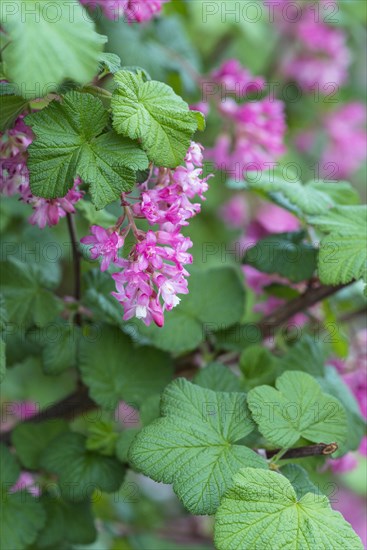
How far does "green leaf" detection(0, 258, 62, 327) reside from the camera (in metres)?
1.16

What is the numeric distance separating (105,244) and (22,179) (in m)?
0.14

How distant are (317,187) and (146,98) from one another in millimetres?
468

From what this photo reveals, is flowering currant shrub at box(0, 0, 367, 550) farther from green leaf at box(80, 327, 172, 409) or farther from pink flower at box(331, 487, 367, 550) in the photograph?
pink flower at box(331, 487, 367, 550)

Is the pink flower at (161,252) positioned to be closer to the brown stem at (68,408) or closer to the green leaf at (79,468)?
the green leaf at (79,468)

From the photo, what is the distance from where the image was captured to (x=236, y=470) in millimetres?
839

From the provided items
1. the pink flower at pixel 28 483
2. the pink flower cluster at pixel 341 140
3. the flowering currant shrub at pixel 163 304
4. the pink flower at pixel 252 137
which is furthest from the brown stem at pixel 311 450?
the pink flower cluster at pixel 341 140

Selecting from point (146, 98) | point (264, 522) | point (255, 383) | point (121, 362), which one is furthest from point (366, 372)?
point (146, 98)

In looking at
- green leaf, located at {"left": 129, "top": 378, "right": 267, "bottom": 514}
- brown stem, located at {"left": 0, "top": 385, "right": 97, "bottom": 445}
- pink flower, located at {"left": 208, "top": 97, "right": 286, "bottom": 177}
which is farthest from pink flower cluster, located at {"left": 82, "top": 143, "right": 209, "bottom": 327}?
pink flower, located at {"left": 208, "top": 97, "right": 286, "bottom": 177}

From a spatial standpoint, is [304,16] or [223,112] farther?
[304,16]

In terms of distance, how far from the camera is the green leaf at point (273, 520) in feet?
2.50

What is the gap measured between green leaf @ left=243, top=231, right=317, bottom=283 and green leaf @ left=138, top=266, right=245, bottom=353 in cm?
8

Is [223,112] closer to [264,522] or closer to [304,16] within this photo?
[304,16]

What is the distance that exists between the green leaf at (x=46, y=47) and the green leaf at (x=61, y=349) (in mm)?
504

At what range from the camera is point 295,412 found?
925 millimetres
